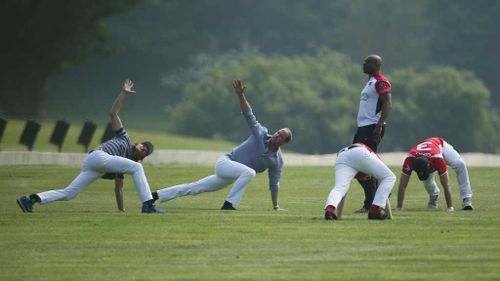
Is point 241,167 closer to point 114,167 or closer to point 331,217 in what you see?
point 114,167

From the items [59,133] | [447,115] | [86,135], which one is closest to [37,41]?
[86,135]

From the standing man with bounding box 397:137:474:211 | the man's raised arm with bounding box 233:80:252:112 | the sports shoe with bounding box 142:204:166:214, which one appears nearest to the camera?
the sports shoe with bounding box 142:204:166:214

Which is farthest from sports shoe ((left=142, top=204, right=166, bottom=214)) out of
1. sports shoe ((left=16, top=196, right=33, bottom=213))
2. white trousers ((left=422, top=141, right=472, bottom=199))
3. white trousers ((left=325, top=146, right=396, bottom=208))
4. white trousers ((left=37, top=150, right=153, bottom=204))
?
white trousers ((left=422, top=141, right=472, bottom=199))

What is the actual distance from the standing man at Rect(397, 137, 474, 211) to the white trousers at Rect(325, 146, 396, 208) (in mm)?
2983

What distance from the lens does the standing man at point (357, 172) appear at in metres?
19.9

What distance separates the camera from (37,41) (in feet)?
222

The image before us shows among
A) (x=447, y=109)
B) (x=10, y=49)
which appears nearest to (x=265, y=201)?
(x=10, y=49)

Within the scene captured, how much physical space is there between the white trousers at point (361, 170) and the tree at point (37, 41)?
44.5 meters

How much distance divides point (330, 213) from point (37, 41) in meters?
48.9

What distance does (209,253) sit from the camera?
56.3 ft

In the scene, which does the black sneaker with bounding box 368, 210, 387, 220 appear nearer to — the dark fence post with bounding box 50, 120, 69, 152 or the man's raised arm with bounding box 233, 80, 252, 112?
the man's raised arm with bounding box 233, 80, 252, 112

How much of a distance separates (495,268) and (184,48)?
11523 cm

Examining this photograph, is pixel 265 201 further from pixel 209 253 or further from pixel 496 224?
pixel 209 253

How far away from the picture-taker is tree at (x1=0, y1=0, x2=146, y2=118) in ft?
216
